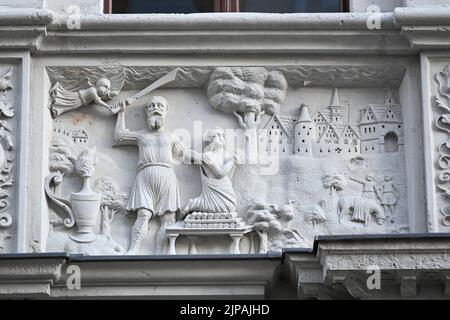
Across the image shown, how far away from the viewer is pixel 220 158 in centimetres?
1298

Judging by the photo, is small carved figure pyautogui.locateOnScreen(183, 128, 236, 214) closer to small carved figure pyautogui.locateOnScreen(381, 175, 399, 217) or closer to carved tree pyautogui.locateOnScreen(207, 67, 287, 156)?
carved tree pyautogui.locateOnScreen(207, 67, 287, 156)

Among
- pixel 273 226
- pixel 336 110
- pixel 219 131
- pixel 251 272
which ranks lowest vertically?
pixel 251 272

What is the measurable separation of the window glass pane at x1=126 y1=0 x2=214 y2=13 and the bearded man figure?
0.83 meters

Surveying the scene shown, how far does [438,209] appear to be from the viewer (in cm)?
1266

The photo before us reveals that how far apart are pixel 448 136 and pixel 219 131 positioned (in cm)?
164

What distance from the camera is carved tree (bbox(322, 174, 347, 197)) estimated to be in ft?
42.5

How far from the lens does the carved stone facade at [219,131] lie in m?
12.8

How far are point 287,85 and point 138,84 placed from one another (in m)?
1.09

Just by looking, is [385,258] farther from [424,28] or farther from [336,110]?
[424,28]

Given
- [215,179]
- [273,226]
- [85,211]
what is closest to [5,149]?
[85,211]

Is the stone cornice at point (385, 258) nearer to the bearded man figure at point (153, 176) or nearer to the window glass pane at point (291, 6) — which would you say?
the bearded man figure at point (153, 176)

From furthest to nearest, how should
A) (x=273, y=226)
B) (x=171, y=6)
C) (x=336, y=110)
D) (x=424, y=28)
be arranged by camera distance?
(x=171, y=6) → (x=336, y=110) → (x=424, y=28) → (x=273, y=226)
